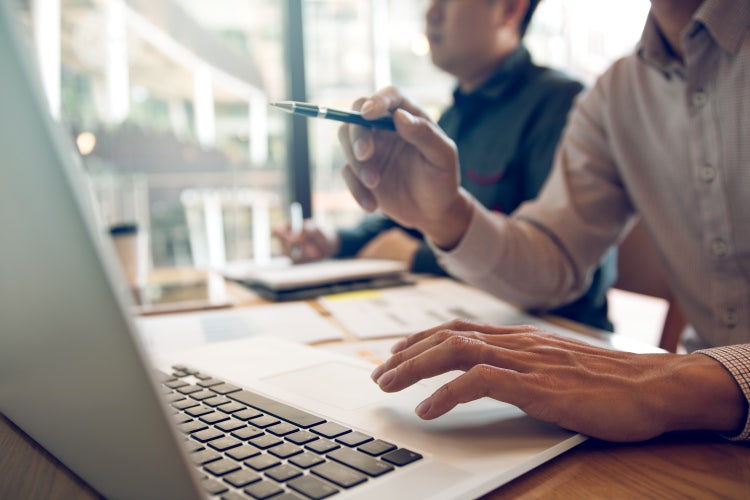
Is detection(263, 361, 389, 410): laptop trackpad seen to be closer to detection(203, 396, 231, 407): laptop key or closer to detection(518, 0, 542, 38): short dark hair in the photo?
detection(203, 396, 231, 407): laptop key

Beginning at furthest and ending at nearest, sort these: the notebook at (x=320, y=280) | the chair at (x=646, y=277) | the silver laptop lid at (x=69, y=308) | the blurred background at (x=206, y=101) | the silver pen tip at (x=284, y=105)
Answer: the blurred background at (x=206, y=101), the chair at (x=646, y=277), the notebook at (x=320, y=280), the silver pen tip at (x=284, y=105), the silver laptop lid at (x=69, y=308)

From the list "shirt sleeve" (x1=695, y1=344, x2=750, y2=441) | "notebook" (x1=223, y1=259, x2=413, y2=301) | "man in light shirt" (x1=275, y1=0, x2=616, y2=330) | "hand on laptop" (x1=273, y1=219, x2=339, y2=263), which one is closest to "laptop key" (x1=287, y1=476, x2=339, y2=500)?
"shirt sleeve" (x1=695, y1=344, x2=750, y2=441)

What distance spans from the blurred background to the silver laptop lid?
186 centimetres

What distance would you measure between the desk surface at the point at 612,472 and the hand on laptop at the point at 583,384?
14 millimetres

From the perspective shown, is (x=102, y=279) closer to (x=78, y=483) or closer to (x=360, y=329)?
(x=78, y=483)

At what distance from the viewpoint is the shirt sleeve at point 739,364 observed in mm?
447

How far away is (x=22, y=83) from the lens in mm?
233

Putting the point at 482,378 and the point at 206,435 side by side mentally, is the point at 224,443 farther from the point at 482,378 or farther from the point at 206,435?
the point at 482,378

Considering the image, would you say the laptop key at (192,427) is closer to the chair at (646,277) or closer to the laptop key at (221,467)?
the laptop key at (221,467)

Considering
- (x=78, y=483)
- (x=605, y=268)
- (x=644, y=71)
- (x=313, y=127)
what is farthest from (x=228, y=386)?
(x=313, y=127)

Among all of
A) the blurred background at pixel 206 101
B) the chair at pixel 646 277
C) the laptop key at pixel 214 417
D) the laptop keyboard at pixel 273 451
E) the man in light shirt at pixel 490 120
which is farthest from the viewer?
the blurred background at pixel 206 101

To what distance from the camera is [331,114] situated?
0.74 metres

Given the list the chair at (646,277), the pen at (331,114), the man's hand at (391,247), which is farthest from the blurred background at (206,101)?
the pen at (331,114)

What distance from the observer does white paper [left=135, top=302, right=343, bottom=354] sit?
802 millimetres
